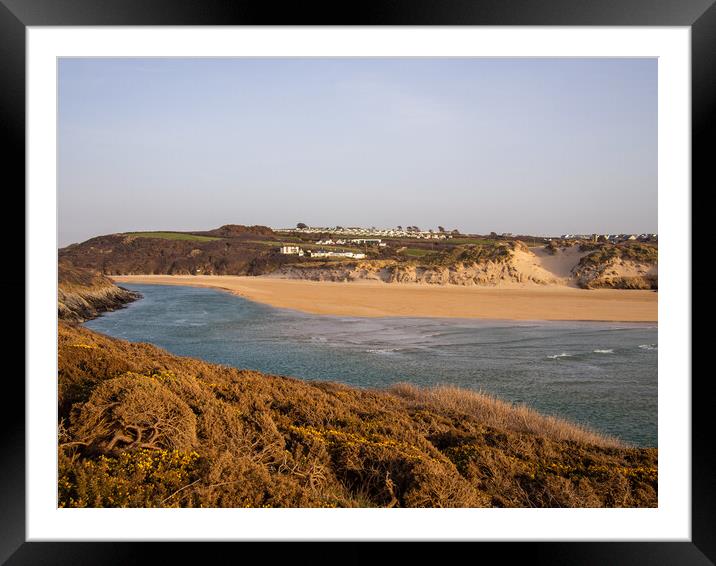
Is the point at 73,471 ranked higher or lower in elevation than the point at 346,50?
lower

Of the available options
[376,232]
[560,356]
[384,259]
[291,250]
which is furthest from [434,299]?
[560,356]

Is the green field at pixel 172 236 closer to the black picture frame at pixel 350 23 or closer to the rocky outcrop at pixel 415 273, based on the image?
the rocky outcrop at pixel 415 273

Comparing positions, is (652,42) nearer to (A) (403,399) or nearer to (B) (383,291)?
(A) (403,399)

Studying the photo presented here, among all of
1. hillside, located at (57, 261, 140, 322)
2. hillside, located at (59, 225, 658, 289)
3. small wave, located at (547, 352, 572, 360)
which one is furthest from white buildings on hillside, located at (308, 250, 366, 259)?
small wave, located at (547, 352, 572, 360)

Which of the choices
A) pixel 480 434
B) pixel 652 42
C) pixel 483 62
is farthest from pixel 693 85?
pixel 483 62

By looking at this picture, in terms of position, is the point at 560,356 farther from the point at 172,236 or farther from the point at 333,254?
the point at 172,236

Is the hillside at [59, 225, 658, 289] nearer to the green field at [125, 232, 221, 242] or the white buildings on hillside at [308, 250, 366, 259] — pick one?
the green field at [125, 232, 221, 242]

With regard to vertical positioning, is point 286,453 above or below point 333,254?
below
